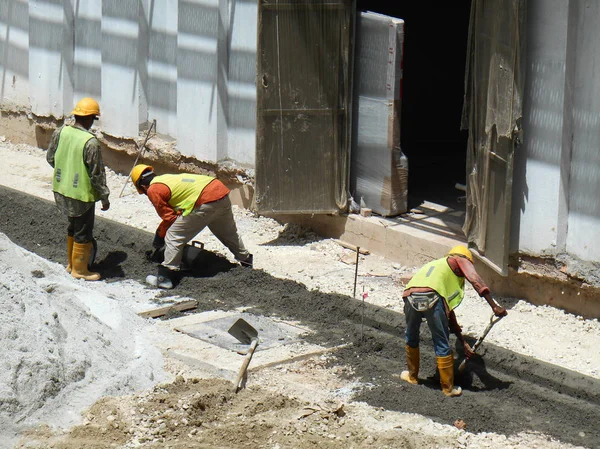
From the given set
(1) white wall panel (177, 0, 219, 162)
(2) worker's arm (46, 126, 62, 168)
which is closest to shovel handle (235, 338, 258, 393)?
(2) worker's arm (46, 126, 62, 168)

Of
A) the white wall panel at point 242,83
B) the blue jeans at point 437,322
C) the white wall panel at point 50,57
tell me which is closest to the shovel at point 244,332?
the blue jeans at point 437,322

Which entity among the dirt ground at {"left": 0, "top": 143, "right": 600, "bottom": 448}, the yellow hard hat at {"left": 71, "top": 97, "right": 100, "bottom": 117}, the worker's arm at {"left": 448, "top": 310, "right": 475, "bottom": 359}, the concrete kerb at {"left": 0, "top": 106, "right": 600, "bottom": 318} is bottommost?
the dirt ground at {"left": 0, "top": 143, "right": 600, "bottom": 448}

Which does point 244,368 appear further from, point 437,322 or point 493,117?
point 493,117

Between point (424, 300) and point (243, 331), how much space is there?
1.73 meters

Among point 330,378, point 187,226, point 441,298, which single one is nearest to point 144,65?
point 187,226

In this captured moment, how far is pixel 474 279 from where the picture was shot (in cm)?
784

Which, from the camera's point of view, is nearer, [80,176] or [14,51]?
[80,176]

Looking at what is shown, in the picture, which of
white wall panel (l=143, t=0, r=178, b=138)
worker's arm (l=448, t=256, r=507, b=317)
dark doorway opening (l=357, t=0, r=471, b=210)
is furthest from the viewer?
dark doorway opening (l=357, t=0, r=471, b=210)

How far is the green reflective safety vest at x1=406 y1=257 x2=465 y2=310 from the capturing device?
7973 mm

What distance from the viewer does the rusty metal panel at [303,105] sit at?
1147 centimetres

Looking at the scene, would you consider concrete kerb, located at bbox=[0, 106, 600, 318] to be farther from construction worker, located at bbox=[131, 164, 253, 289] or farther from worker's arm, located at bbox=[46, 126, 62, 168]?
worker's arm, located at bbox=[46, 126, 62, 168]

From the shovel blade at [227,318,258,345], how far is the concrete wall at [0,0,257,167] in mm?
4257

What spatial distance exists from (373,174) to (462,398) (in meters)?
4.29

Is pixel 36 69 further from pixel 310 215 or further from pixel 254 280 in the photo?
pixel 254 280
